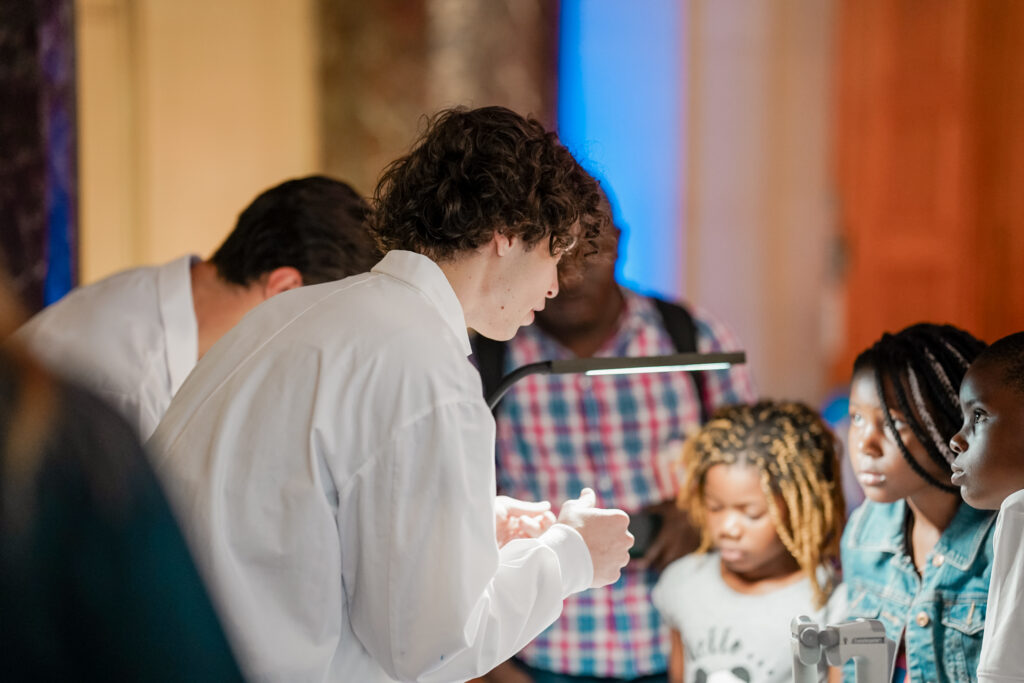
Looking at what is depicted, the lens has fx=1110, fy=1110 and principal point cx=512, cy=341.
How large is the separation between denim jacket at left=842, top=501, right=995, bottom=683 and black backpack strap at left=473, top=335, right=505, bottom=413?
979mm

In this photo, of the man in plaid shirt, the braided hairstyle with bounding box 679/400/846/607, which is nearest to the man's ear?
the man in plaid shirt

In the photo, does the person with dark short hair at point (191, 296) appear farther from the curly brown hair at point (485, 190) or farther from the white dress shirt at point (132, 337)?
the curly brown hair at point (485, 190)

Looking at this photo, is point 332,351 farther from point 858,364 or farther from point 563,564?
point 858,364

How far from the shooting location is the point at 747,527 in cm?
221

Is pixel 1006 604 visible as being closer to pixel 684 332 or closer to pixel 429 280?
pixel 429 280

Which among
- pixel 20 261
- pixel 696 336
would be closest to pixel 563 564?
pixel 696 336

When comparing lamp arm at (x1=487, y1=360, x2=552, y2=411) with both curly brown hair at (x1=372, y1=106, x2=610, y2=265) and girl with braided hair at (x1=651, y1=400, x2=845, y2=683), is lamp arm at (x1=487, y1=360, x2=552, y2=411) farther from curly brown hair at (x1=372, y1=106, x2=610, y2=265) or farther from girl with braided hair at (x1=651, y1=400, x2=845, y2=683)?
girl with braided hair at (x1=651, y1=400, x2=845, y2=683)

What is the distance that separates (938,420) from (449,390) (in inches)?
35.2

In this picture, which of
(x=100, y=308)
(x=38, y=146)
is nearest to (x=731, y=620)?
(x=100, y=308)

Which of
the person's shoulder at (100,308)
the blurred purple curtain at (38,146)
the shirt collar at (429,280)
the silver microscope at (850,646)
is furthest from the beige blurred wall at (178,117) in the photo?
the silver microscope at (850,646)

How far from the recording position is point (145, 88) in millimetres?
4145

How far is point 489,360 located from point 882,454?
103 centimetres

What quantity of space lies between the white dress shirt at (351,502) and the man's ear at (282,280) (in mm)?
771

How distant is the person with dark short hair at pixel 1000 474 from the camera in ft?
4.50
